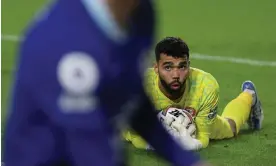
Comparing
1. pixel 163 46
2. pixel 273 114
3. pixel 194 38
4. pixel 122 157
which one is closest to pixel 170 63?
pixel 163 46

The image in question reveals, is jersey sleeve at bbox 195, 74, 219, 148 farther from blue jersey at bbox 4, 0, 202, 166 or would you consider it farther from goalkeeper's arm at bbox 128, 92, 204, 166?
blue jersey at bbox 4, 0, 202, 166

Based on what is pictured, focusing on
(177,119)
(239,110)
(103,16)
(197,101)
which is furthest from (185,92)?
(103,16)

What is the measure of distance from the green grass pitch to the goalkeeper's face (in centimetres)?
36

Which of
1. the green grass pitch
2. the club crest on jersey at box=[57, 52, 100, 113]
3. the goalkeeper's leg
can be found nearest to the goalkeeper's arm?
the club crest on jersey at box=[57, 52, 100, 113]

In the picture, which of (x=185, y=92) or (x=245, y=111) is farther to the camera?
(x=245, y=111)

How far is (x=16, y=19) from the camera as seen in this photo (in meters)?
7.59

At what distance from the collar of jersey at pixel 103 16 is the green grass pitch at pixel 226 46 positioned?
198cm

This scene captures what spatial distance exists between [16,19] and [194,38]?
5.96 ft

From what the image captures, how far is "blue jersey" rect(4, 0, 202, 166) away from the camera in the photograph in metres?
1.47

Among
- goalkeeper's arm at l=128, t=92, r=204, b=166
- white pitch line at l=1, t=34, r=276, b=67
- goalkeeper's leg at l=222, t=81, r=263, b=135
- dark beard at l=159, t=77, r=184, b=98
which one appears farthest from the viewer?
Answer: white pitch line at l=1, t=34, r=276, b=67

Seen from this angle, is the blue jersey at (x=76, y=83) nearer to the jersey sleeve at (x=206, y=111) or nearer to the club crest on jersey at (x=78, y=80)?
the club crest on jersey at (x=78, y=80)

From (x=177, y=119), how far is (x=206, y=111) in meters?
0.20

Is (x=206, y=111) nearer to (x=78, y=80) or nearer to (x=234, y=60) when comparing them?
(x=234, y=60)

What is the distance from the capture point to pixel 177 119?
3.87 m
